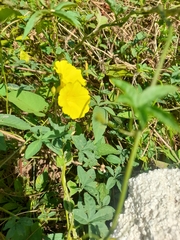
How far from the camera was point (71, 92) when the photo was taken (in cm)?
127

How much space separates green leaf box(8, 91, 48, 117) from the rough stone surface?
451 mm

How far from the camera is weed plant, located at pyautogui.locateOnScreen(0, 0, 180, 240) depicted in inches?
48.1

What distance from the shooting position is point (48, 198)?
142cm

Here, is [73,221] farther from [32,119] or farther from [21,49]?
[21,49]

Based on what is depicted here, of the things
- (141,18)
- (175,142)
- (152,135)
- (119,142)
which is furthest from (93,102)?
(141,18)

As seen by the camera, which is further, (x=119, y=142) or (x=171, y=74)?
(x=171, y=74)

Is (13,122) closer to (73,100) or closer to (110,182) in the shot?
(73,100)

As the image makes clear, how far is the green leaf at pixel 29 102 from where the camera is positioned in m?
1.37

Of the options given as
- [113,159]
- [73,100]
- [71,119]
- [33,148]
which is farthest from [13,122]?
[113,159]

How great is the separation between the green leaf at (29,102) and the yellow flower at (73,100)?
0.14 m

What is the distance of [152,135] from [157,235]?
26.0 inches

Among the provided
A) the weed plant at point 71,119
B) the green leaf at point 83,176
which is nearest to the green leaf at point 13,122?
the weed plant at point 71,119

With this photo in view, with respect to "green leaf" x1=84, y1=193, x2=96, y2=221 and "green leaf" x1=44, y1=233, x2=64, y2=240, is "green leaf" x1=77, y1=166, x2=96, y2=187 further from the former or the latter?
"green leaf" x1=44, y1=233, x2=64, y2=240

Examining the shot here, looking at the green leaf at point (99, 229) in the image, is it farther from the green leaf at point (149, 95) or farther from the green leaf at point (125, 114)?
the green leaf at point (149, 95)
